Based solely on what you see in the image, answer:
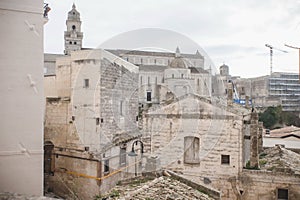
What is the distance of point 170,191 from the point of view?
5.11 meters

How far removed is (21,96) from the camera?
200 inches


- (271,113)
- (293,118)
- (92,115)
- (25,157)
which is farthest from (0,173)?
(293,118)

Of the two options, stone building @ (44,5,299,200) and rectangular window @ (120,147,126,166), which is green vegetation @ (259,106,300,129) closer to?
stone building @ (44,5,299,200)

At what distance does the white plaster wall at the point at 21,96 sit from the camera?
195 inches

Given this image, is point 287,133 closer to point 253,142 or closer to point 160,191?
point 253,142

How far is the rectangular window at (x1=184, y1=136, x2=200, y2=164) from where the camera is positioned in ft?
26.7

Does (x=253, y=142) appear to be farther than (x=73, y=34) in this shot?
No

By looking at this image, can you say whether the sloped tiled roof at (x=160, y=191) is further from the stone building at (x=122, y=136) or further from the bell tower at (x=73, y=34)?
the bell tower at (x=73, y=34)

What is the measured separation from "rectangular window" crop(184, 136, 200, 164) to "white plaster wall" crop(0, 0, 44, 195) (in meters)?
4.32

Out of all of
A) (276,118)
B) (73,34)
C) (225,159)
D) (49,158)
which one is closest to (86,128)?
(49,158)

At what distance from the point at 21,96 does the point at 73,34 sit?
32777 millimetres

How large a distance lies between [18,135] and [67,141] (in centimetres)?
411

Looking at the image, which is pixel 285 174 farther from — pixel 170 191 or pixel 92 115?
pixel 92 115

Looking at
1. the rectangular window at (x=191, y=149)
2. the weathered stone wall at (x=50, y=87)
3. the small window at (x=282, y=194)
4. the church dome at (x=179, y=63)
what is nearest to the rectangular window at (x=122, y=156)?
the rectangular window at (x=191, y=149)
